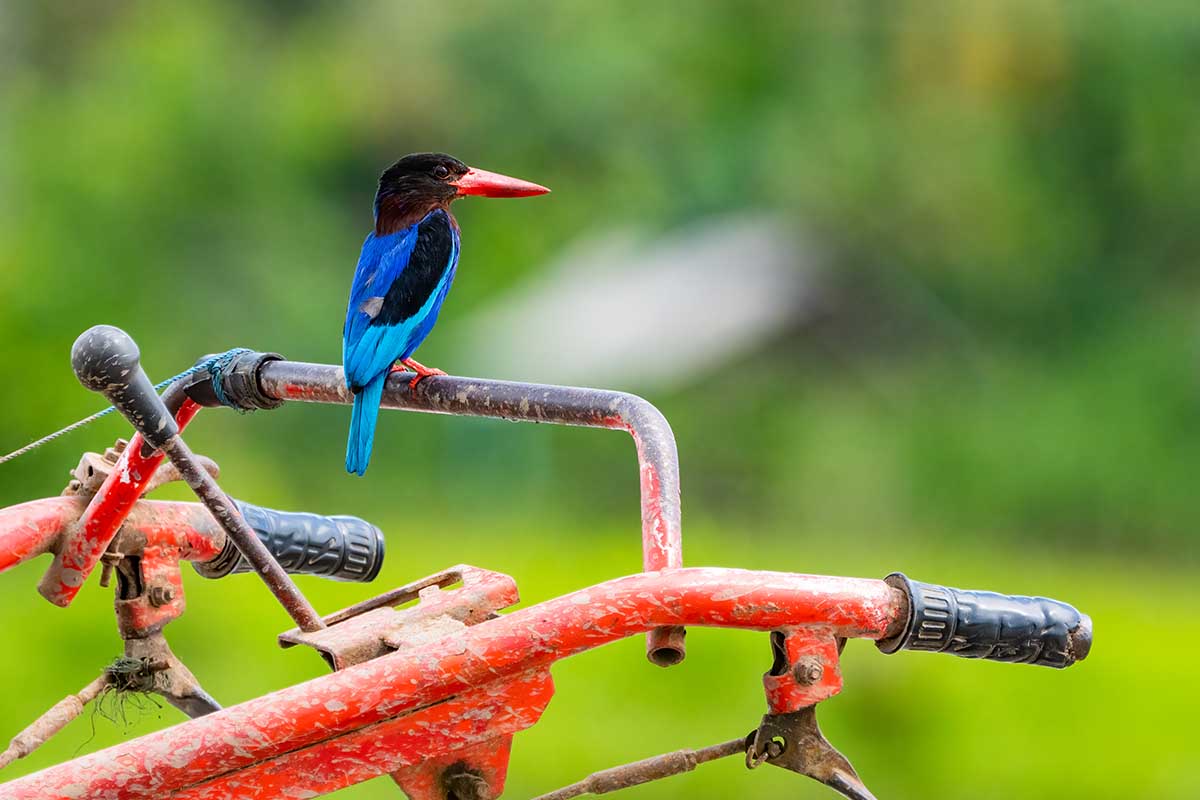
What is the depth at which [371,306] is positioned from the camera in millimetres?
2963

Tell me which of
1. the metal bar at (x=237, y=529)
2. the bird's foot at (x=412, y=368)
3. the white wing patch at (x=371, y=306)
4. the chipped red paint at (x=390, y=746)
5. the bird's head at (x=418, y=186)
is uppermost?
the bird's head at (x=418, y=186)

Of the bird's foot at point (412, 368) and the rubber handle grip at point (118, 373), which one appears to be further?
the bird's foot at point (412, 368)

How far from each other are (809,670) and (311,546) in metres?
0.86

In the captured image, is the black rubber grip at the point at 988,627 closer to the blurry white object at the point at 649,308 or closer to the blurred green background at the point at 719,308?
the blurred green background at the point at 719,308

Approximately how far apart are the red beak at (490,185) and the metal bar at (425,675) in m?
1.13

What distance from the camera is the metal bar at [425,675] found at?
1723 mm

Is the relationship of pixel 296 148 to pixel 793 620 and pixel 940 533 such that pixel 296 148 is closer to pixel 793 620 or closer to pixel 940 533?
pixel 940 533

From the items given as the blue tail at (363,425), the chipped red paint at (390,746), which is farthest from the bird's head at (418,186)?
the chipped red paint at (390,746)

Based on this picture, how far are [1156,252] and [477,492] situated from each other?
3842 millimetres

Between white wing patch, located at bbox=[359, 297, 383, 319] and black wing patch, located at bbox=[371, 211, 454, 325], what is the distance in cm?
1

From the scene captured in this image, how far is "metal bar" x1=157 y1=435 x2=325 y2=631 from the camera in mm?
1854

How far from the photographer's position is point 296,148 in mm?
10742

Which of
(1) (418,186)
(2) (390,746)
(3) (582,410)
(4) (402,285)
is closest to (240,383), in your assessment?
(3) (582,410)

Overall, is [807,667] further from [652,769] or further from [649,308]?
[649,308]
